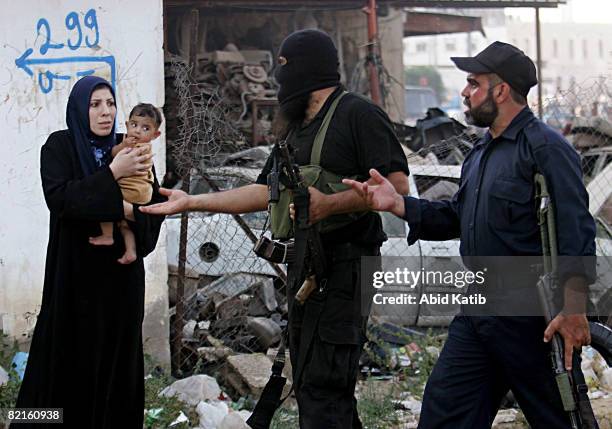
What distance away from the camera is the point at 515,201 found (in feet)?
12.2

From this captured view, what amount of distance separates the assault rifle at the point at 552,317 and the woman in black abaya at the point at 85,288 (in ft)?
5.78

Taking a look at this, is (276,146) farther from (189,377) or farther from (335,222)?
(189,377)

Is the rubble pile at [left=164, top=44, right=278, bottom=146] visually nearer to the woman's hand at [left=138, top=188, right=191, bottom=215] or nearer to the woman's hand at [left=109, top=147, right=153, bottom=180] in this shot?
the woman's hand at [left=109, top=147, right=153, bottom=180]

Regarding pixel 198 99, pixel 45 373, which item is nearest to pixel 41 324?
pixel 45 373

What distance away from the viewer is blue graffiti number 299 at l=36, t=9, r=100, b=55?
6.27 metres

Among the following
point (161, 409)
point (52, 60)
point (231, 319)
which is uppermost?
point (52, 60)

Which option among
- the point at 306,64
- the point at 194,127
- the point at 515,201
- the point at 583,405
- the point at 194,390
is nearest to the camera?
the point at 583,405

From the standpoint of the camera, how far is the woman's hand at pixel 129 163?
14.1 ft

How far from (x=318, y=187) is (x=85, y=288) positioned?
1178mm

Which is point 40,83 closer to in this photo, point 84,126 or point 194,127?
point 194,127

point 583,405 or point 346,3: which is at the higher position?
point 346,3

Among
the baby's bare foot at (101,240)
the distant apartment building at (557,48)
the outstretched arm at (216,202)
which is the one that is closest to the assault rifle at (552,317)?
the outstretched arm at (216,202)

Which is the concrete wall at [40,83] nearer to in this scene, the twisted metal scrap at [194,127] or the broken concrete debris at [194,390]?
the twisted metal scrap at [194,127]

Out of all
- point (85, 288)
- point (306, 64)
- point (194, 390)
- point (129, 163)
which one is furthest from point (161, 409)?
point (306, 64)
